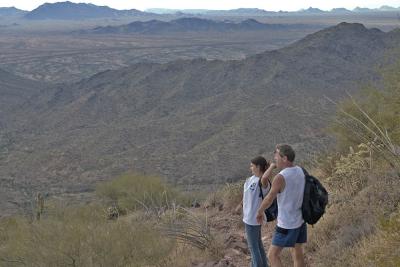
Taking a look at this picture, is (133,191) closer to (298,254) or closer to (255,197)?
(255,197)

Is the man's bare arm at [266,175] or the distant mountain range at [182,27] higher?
the man's bare arm at [266,175]

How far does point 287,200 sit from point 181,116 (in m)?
40.6

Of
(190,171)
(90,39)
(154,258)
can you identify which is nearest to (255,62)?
(190,171)

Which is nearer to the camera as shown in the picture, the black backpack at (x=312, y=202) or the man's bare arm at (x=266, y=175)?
the black backpack at (x=312, y=202)

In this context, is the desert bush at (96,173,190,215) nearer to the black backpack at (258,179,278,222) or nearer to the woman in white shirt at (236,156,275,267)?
the woman in white shirt at (236,156,275,267)

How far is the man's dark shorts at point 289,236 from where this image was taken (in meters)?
5.41

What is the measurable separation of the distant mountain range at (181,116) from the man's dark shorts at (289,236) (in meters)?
13.9

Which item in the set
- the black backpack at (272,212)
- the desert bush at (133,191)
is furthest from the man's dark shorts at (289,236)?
the desert bush at (133,191)

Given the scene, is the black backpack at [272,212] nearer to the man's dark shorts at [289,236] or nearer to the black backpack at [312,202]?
the man's dark shorts at [289,236]

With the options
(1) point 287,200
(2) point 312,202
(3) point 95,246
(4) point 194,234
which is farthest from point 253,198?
(3) point 95,246

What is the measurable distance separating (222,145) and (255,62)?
960 inches

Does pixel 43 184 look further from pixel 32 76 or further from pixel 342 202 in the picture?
pixel 32 76

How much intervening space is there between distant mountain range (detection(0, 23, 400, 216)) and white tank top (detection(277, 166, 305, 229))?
46.0 feet

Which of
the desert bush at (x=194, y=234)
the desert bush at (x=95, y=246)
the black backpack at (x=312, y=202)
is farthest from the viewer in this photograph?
the desert bush at (x=95, y=246)
